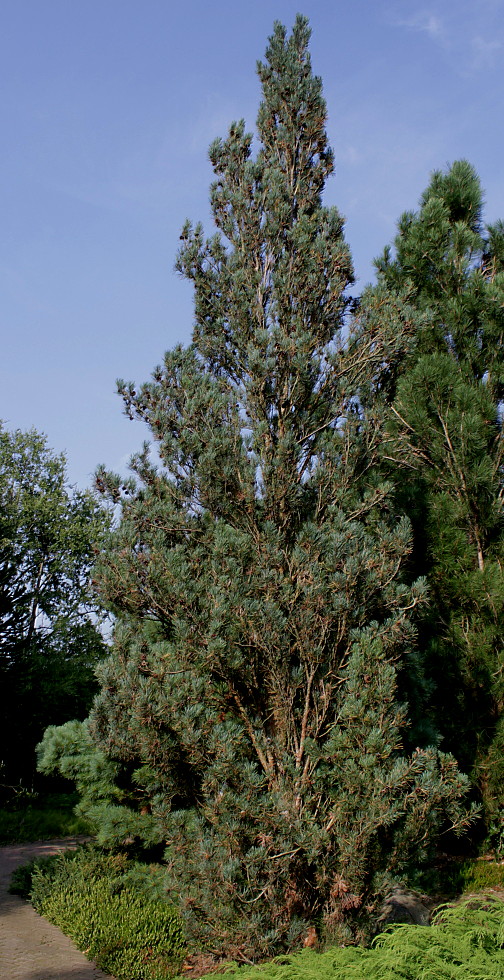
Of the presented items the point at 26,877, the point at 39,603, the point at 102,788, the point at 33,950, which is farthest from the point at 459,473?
the point at 39,603

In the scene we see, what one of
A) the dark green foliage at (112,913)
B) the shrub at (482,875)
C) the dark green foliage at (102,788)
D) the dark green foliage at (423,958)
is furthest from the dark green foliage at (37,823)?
the dark green foliage at (423,958)

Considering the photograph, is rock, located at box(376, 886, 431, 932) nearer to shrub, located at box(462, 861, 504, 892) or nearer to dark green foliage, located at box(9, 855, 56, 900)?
shrub, located at box(462, 861, 504, 892)

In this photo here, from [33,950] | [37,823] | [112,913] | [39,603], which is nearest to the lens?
[33,950]

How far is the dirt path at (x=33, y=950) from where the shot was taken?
585 centimetres

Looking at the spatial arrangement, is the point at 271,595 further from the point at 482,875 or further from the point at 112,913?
the point at 482,875

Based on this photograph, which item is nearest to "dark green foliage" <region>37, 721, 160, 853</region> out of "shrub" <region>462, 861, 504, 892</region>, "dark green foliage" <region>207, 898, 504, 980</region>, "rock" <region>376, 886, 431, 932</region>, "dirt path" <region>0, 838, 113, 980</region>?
"dirt path" <region>0, 838, 113, 980</region>

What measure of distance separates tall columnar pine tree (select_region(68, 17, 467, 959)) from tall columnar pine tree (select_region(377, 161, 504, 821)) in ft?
6.95

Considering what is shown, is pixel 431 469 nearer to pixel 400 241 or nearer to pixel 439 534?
pixel 439 534

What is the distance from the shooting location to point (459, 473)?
9.02m

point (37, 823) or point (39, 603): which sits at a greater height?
point (39, 603)

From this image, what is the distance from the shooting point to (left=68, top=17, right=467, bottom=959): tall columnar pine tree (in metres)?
5.10

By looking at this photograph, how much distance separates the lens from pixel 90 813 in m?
7.81

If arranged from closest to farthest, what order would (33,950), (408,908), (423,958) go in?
(423,958)
(33,950)
(408,908)

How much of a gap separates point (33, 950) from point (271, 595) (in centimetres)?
424
